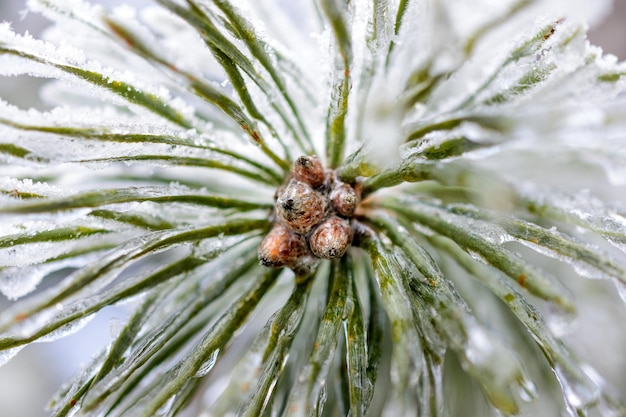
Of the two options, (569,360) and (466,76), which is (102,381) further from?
(466,76)

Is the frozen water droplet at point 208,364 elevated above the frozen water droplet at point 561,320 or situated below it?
below

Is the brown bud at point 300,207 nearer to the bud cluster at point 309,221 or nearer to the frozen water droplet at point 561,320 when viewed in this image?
the bud cluster at point 309,221

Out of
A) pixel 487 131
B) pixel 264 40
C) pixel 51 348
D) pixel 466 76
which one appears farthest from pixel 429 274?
pixel 51 348

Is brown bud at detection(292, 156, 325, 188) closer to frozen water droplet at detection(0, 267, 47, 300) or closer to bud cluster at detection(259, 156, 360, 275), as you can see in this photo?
bud cluster at detection(259, 156, 360, 275)

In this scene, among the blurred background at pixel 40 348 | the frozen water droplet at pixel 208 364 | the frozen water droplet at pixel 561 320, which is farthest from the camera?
the blurred background at pixel 40 348

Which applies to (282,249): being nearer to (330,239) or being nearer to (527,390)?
(330,239)

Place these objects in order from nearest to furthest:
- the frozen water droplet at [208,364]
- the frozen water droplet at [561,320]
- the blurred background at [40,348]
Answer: the frozen water droplet at [561,320] < the frozen water droplet at [208,364] < the blurred background at [40,348]

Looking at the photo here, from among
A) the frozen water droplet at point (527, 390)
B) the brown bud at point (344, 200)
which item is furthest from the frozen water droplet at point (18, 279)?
the frozen water droplet at point (527, 390)
